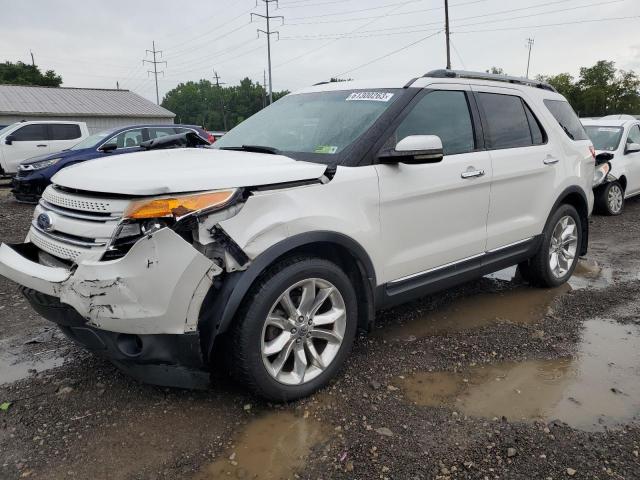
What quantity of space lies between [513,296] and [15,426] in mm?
4024

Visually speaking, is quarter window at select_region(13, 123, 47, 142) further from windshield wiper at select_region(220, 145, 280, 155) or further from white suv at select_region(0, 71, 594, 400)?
windshield wiper at select_region(220, 145, 280, 155)

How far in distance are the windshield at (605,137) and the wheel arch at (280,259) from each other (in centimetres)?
808

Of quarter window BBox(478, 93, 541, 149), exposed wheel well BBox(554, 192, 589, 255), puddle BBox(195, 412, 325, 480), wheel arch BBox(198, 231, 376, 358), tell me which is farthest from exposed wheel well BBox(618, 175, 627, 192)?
puddle BBox(195, 412, 325, 480)

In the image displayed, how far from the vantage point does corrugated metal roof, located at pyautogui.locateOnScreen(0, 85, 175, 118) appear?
32.9 metres

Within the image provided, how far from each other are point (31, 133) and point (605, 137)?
48.2ft

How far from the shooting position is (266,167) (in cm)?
274

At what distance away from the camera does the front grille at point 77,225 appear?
7.87 ft

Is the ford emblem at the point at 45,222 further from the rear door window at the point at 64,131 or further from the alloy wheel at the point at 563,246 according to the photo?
the rear door window at the point at 64,131

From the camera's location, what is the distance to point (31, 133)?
48.0 feet

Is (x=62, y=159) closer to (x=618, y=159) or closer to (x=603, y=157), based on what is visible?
(x=603, y=157)

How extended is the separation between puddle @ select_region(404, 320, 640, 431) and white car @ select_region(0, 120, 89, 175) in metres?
14.3

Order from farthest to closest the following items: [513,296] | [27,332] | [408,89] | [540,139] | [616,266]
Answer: [616,266] → [513,296] → [540,139] → [27,332] → [408,89]

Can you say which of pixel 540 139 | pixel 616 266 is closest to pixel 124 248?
pixel 540 139

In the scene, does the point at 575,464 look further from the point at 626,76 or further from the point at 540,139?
the point at 626,76
